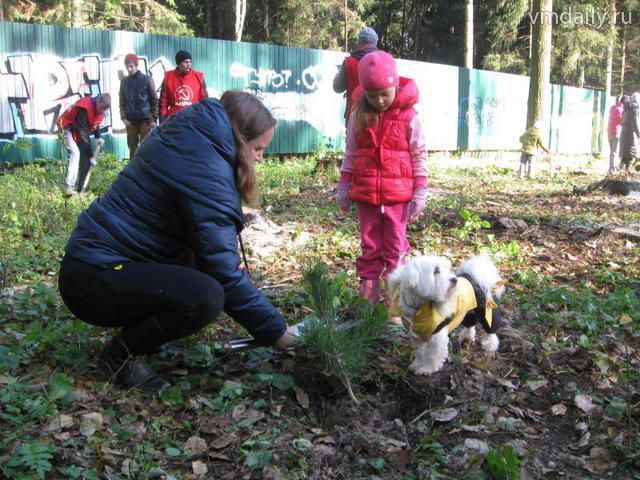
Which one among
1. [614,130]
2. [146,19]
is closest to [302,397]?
[614,130]

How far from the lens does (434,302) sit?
10.9ft

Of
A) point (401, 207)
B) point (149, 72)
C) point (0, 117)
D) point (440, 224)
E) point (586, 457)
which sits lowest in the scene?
point (586, 457)

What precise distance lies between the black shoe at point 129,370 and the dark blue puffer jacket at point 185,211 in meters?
0.48

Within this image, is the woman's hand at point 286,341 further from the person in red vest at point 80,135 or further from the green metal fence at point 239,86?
the green metal fence at point 239,86

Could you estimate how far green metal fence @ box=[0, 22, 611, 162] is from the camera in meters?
11.4

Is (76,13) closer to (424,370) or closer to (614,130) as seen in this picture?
(614,130)

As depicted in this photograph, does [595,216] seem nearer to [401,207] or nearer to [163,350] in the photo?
[401,207]

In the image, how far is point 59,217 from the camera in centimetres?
672

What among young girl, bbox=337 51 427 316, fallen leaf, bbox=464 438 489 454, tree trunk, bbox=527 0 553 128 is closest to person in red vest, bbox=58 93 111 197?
young girl, bbox=337 51 427 316

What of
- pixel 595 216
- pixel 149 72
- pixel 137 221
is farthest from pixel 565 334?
pixel 149 72

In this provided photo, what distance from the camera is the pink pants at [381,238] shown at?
4340 mm

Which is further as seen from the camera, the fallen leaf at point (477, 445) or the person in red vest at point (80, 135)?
the person in red vest at point (80, 135)

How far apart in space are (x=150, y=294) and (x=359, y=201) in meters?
1.89

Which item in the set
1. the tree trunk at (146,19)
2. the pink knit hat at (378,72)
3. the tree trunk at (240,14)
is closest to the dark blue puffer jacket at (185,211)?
the pink knit hat at (378,72)
